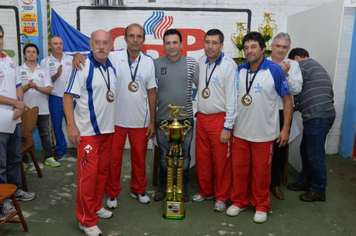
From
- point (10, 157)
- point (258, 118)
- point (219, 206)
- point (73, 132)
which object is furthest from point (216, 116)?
point (10, 157)

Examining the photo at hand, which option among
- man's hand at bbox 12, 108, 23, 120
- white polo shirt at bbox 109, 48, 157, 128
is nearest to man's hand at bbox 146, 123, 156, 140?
white polo shirt at bbox 109, 48, 157, 128

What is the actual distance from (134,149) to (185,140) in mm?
508

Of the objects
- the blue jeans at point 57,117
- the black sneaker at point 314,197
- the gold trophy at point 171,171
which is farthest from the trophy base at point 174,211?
the blue jeans at point 57,117

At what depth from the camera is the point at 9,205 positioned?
284cm

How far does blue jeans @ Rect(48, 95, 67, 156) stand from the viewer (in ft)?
13.7

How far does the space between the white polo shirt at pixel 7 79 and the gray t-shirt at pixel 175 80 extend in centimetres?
128

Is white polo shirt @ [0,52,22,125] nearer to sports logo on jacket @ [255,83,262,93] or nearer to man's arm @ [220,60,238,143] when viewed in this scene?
man's arm @ [220,60,238,143]

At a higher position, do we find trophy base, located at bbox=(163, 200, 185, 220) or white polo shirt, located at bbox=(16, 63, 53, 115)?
white polo shirt, located at bbox=(16, 63, 53, 115)

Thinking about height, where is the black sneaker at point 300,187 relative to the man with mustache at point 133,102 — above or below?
below

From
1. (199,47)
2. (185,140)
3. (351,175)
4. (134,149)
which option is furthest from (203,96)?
(351,175)

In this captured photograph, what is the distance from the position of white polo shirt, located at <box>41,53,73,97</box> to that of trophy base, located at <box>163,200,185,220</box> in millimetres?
2330

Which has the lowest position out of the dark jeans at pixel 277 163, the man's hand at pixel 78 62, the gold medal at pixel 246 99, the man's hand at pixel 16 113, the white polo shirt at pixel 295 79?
the dark jeans at pixel 277 163

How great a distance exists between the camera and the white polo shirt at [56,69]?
4.16 metres

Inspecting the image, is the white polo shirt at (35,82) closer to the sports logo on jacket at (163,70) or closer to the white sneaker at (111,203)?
the white sneaker at (111,203)
